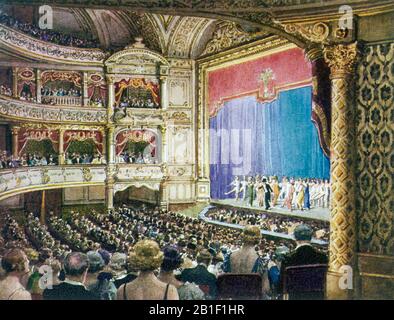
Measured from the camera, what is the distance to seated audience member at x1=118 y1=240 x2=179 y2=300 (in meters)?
4.36

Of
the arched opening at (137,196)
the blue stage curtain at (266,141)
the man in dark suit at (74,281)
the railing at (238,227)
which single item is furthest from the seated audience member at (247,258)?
the arched opening at (137,196)

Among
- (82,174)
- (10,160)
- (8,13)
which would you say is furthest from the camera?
(82,174)

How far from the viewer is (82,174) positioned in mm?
12188

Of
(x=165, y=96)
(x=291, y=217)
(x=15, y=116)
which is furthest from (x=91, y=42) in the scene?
(x=291, y=217)

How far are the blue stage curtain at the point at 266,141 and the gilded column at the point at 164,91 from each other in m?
1.53

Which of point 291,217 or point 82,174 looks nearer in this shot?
point 291,217

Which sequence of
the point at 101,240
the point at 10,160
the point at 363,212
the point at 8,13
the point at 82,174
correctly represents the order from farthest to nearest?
the point at 82,174 → the point at 8,13 → the point at 10,160 → the point at 101,240 → the point at 363,212

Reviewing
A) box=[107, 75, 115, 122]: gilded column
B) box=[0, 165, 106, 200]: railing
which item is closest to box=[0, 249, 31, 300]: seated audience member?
box=[0, 165, 106, 200]: railing

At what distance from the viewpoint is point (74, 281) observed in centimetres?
510

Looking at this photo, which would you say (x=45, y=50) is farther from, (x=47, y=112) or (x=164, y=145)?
(x=164, y=145)

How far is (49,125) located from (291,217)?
646 centimetres

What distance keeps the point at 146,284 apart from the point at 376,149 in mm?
3460

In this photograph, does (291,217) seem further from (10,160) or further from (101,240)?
(10,160)

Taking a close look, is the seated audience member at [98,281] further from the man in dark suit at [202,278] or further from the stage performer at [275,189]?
the stage performer at [275,189]
